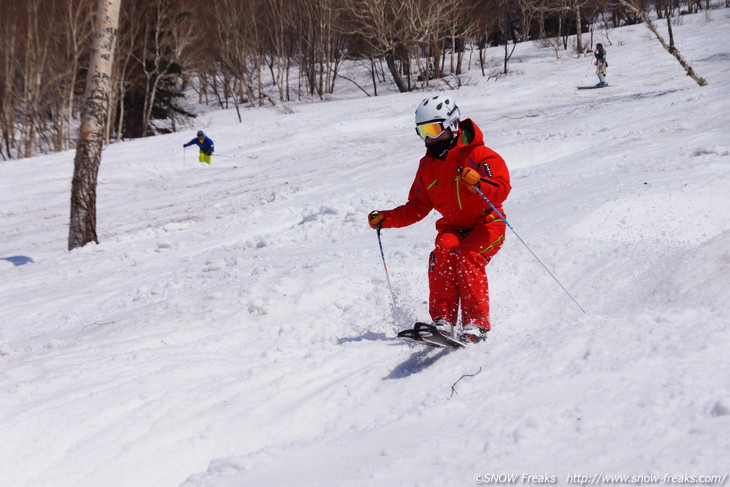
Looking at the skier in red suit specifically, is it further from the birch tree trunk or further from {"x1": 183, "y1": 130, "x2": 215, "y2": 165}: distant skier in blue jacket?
{"x1": 183, "y1": 130, "x2": 215, "y2": 165}: distant skier in blue jacket

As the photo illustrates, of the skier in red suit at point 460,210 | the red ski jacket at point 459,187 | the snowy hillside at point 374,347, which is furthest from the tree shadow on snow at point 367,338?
the red ski jacket at point 459,187

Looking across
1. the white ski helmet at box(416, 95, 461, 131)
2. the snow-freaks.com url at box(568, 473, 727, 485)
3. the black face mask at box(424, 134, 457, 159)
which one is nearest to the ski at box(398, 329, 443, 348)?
the black face mask at box(424, 134, 457, 159)

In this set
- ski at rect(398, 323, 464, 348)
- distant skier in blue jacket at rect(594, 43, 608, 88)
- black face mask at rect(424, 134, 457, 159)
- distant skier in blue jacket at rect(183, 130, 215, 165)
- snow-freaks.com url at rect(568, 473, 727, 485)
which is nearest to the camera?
snow-freaks.com url at rect(568, 473, 727, 485)

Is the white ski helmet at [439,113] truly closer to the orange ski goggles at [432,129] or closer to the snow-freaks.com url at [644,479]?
the orange ski goggles at [432,129]

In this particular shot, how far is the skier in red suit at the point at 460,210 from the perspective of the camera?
13.2ft

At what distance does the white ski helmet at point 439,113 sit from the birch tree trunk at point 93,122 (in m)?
7.09

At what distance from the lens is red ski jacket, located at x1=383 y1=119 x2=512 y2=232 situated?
4016 millimetres

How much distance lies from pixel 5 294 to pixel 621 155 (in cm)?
815

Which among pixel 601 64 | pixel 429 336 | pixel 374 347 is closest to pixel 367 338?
pixel 374 347

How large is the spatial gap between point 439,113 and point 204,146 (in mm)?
15198

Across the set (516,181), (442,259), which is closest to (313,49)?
(516,181)

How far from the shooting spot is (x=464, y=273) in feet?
13.4

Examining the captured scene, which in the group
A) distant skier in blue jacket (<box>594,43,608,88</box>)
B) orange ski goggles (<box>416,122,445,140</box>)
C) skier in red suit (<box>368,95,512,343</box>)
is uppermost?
distant skier in blue jacket (<box>594,43,608,88</box>)

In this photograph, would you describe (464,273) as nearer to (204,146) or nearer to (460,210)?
(460,210)
